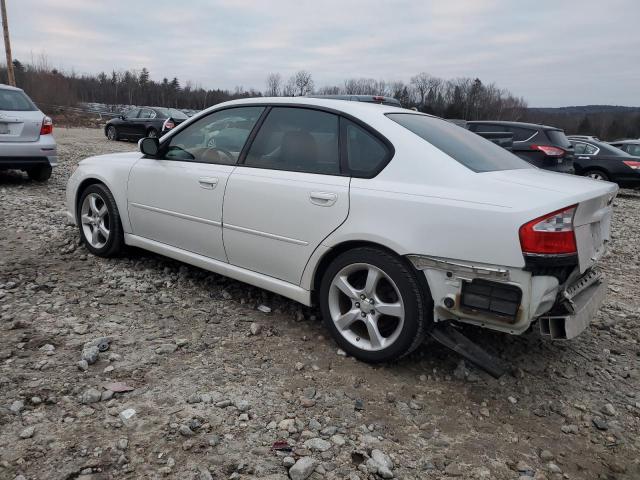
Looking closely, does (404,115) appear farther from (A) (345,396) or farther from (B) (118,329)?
(B) (118,329)

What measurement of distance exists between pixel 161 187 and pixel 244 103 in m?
0.97

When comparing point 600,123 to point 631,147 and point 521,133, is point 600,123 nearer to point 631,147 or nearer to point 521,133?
point 631,147

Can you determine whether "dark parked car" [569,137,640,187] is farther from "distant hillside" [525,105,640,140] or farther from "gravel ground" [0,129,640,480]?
"distant hillside" [525,105,640,140]

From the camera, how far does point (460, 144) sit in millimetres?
3227

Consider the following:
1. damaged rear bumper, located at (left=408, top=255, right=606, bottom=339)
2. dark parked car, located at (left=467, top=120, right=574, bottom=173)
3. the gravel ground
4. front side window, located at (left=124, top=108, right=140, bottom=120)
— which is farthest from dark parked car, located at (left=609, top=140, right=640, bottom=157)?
front side window, located at (left=124, top=108, right=140, bottom=120)

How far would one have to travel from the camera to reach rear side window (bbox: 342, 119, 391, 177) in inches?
118

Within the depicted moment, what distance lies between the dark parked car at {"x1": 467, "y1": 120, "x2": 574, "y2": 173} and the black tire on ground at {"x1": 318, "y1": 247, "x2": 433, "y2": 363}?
867 cm

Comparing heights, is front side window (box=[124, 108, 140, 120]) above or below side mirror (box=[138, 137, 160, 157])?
above

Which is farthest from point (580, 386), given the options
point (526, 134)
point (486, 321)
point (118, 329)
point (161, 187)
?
point (526, 134)

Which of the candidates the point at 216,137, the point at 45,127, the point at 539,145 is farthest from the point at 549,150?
the point at 45,127

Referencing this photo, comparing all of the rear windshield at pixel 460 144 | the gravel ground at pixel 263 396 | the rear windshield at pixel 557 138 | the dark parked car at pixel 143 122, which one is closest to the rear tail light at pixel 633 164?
the rear windshield at pixel 557 138

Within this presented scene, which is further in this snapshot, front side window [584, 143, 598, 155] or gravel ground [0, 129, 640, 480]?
front side window [584, 143, 598, 155]

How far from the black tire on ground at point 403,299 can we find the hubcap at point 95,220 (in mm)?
2715

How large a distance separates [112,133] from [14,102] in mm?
13542
